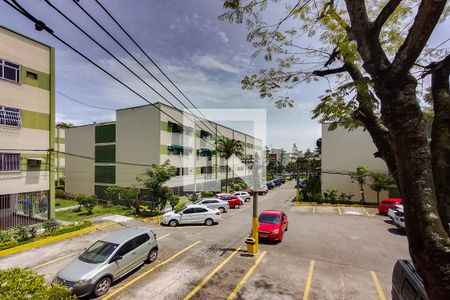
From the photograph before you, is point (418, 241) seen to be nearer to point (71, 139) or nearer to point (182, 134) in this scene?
point (182, 134)

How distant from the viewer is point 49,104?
19156mm

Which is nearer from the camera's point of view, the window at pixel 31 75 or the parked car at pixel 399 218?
the window at pixel 31 75

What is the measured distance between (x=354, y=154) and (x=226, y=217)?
20574mm

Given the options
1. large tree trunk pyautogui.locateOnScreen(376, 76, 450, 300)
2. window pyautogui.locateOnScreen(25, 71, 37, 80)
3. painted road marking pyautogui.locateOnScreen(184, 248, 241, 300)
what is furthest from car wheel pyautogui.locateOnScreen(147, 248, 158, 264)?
window pyautogui.locateOnScreen(25, 71, 37, 80)

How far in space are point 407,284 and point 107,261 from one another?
946 centimetres

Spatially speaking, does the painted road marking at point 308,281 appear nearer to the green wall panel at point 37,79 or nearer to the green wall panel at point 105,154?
the green wall panel at point 37,79

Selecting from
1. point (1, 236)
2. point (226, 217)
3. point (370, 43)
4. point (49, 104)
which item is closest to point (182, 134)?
point (226, 217)

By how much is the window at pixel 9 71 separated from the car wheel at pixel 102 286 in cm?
1483

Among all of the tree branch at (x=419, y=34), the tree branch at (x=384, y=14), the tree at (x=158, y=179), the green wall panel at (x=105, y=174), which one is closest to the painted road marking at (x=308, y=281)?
the tree branch at (x=419, y=34)

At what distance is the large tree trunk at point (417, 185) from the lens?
277 centimetres

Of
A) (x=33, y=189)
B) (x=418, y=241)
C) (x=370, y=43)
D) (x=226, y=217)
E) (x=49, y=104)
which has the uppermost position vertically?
(x=49, y=104)

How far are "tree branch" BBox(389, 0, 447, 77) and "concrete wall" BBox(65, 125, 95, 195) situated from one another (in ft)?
126

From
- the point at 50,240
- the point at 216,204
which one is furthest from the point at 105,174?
the point at 50,240

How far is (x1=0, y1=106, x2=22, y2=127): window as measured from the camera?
16.6 meters
